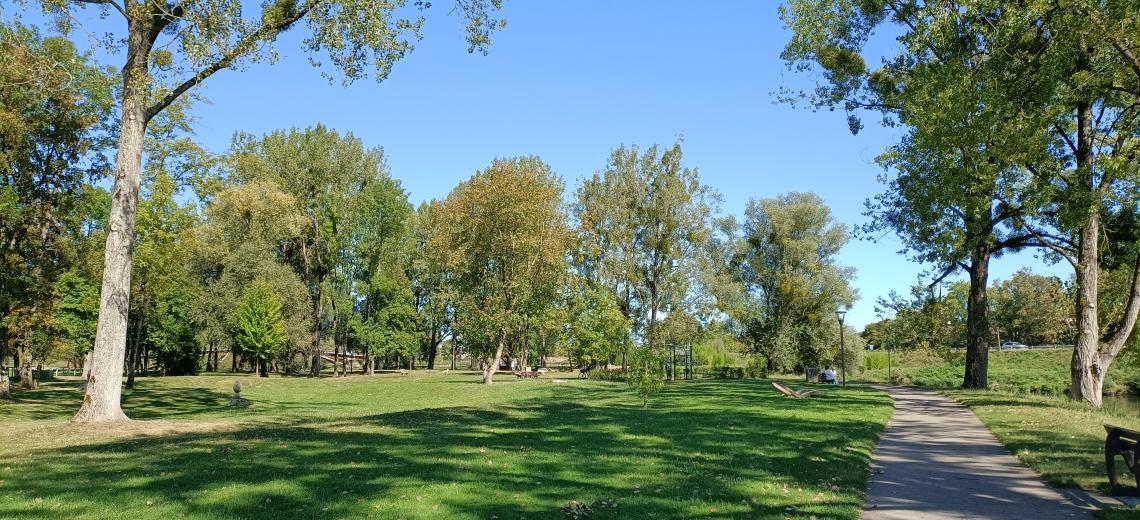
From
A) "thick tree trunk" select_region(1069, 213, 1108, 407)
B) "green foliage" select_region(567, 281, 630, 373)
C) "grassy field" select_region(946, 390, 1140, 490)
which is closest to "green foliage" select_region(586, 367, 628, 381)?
"green foliage" select_region(567, 281, 630, 373)

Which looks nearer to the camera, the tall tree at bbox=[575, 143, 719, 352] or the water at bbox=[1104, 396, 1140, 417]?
the water at bbox=[1104, 396, 1140, 417]

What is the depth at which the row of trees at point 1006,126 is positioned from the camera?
1366 centimetres

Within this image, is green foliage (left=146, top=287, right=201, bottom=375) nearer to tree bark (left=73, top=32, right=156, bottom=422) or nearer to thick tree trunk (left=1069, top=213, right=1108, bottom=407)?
tree bark (left=73, top=32, right=156, bottom=422)

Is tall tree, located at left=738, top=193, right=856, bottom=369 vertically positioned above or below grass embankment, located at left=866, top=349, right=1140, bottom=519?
above

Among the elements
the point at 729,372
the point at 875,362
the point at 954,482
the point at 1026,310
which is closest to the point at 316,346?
the point at 729,372

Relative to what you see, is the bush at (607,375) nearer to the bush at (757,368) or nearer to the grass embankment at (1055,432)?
the bush at (757,368)

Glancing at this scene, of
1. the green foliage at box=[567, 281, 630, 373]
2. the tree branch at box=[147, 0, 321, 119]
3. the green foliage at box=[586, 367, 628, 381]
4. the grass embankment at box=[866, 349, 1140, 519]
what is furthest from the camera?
the green foliage at box=[586, 367, 628, 381]

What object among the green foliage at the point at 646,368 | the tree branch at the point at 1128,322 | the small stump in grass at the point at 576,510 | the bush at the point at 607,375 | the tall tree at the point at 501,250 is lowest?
the bush at the point at 607,375

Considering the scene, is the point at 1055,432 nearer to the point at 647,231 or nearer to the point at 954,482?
the point at 954,482

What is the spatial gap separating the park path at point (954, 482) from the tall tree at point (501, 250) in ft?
71.3

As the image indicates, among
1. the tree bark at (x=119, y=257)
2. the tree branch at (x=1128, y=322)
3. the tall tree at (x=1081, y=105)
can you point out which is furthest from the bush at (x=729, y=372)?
the tree bark at (x=119, y=257)

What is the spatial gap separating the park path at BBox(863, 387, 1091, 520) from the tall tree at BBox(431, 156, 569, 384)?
71.3ft

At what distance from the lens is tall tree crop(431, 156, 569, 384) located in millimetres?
32219

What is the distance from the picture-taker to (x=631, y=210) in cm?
4031
